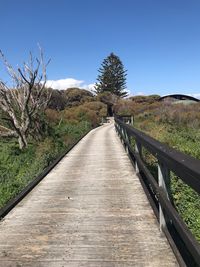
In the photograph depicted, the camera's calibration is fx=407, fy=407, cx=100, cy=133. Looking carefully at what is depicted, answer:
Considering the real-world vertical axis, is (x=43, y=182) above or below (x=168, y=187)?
below

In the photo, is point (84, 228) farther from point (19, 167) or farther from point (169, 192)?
point (19, 167)

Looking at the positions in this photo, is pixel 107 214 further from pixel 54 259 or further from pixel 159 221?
pixel 54 259

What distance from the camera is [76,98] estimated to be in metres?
101

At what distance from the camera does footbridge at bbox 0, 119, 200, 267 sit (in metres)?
4.48

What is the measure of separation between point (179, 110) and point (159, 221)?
48997mm

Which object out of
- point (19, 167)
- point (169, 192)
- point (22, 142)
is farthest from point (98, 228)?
point (22, 142)

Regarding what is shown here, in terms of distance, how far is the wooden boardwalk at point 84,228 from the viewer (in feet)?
15.0

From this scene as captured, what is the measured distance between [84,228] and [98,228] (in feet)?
0.64

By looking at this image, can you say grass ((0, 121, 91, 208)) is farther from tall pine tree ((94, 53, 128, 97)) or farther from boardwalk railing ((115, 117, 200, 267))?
tall pine tree ((94, 53, 128, 97))

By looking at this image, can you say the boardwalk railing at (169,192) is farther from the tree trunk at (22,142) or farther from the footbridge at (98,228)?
the tree trunk at (22,142)

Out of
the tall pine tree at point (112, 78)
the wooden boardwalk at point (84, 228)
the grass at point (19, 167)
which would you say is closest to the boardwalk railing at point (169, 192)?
the wooden boardwalk at point (84, 228)

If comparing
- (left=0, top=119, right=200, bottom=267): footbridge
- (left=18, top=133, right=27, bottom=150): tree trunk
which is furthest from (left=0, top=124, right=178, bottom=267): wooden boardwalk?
(left=18, top=133, right=27, bottom=150): tree trunk

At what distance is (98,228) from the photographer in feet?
18.5

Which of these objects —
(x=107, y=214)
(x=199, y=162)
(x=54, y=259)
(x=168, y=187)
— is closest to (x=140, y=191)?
(x=107, y=214)
